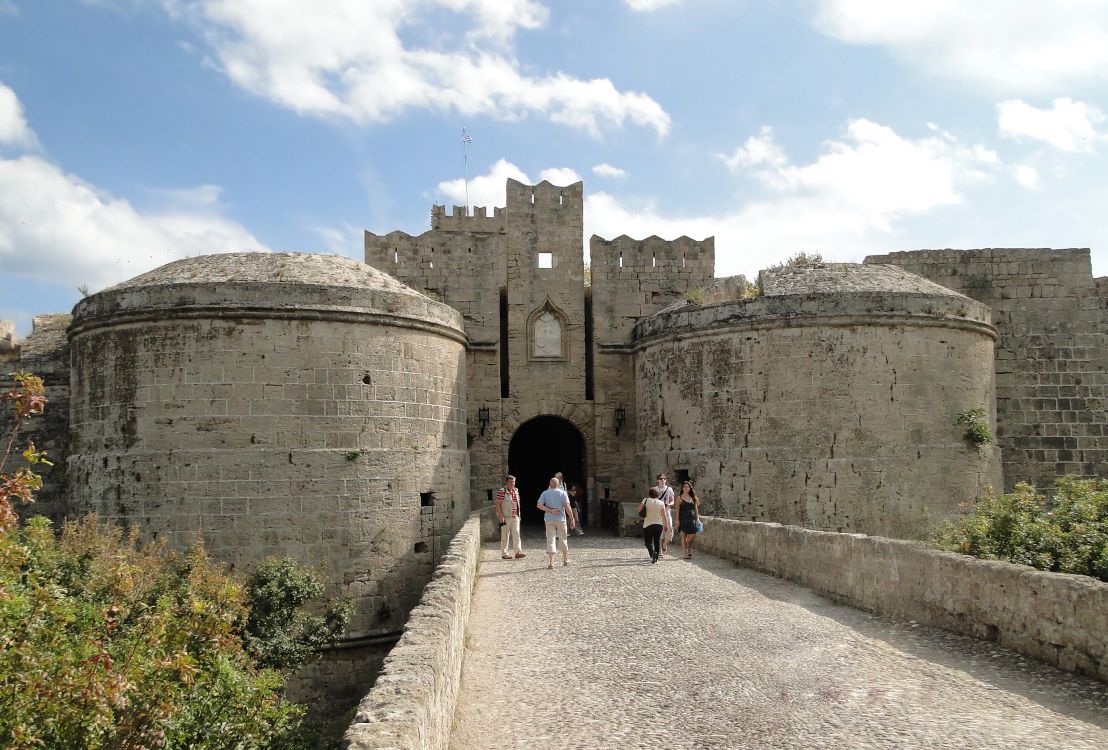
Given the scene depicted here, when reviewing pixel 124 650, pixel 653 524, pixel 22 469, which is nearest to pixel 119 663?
pixel 124 650

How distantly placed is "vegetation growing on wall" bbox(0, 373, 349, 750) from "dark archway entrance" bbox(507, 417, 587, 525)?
37.0 ft

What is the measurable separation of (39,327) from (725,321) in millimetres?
13768

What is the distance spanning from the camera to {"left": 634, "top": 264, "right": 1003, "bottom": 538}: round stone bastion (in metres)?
15.5

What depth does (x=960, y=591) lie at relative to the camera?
24.3 ft

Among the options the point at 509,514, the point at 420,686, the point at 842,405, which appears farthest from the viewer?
the point at 842,405

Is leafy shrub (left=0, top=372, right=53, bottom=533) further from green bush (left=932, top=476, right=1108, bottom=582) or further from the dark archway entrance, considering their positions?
the dark archway entrance

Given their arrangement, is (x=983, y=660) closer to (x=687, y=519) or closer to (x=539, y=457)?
(x=687, y=519)

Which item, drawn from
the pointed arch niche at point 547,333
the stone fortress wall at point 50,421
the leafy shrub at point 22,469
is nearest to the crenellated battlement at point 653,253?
the pointed arch niche at point 547,333

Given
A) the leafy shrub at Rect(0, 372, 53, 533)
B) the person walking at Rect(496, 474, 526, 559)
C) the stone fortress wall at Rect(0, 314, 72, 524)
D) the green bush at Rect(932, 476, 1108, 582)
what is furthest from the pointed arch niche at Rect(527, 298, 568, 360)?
the leafy shrub at Rect(0, 372, 53, 533)

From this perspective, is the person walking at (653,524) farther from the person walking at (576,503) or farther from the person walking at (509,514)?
the person walking at (576,503)

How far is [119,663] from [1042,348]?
2005cm

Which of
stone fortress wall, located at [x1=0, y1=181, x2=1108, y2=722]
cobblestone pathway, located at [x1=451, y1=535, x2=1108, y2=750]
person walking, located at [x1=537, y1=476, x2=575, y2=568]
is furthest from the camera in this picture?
stone fortress wall, located at [x1=0, y1=181, x2=1108, y2=722]

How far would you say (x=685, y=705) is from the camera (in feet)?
19.3

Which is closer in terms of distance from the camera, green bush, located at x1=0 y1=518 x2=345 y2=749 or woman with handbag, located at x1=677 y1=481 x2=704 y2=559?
green bush, located at x1=0 y1=518 x2=345 y2=749
